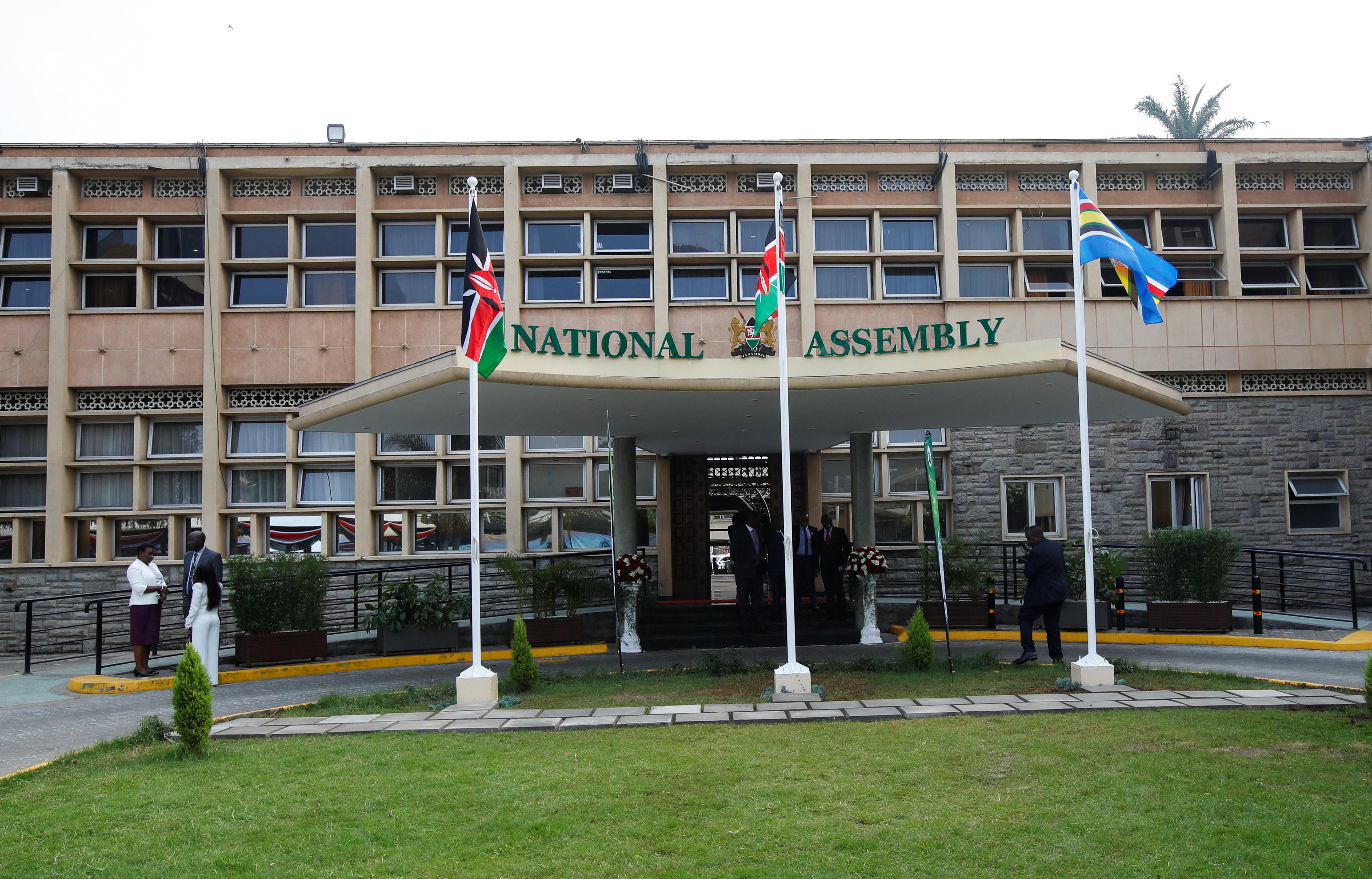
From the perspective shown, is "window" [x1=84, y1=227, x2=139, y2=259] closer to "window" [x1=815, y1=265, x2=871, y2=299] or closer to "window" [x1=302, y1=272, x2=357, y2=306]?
Answer: "window" [x1=302, y1=272, x2=357, y2=306]

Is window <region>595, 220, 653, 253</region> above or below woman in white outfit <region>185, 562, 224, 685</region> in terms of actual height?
above

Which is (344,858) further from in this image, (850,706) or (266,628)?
(266,628)

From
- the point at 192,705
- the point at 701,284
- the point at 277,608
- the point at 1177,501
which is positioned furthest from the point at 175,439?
the point at 1177,501

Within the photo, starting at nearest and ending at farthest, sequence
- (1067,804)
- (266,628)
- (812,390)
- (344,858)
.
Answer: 1. (344,858)
2. (1067,804)
3. (812,390)
4. (266,628)

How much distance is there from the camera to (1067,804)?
5.28 m

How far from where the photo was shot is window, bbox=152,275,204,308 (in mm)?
18344

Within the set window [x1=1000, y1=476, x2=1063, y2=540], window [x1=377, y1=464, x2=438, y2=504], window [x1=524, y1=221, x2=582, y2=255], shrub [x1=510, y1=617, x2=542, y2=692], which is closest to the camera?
shrub [x1=510, y1=617, x2=542, y2=692]

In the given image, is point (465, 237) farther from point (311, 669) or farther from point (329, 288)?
point (311, 669)

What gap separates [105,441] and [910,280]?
15.4 m

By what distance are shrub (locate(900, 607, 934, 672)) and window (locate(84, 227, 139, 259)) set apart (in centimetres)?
1615

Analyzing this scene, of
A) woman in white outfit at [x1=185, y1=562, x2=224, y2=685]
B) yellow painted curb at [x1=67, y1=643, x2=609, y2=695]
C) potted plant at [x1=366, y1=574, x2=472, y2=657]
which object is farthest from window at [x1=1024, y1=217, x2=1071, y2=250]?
woman in white outfit at [x1=185, y1=562, x2=224, y2=685]

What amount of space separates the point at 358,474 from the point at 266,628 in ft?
16.2

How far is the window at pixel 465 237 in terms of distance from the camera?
1858cm

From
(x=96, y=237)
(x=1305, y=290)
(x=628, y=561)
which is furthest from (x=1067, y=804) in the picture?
(x=96, y=237)
